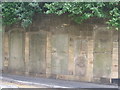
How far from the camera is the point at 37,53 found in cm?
1450

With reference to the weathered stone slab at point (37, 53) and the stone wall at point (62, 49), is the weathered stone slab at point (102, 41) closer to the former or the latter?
the stone wall at point (62, 49)

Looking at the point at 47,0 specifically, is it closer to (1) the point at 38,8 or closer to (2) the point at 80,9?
(1) the point at 38,8

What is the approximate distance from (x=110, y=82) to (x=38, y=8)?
519cm

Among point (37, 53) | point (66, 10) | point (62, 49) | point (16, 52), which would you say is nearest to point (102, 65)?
point (62, 49)

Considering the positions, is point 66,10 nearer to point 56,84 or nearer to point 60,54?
point 60,54

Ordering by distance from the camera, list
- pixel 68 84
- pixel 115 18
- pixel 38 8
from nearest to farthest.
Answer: pixel 115 18
pixel 68 84
pixel 38 8

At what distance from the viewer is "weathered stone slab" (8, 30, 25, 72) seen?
14.9 meters

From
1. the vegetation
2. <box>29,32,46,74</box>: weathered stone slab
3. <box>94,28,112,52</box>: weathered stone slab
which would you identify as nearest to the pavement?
<box>29,32,46,74</box>: weathered stone slab

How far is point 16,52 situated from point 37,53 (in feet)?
4.54

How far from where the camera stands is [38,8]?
13531 mm

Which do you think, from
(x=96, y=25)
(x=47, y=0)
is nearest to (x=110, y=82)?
(x=96, y=25)

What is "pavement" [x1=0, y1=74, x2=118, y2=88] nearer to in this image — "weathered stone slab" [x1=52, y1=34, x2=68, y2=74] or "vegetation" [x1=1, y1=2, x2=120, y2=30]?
"weathered stone slab" [x1=52, y1=34, x2=68, y2=74]

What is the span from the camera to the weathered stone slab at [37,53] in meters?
14.3

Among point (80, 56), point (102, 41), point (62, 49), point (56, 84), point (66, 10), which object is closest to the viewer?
point (66, 10)
